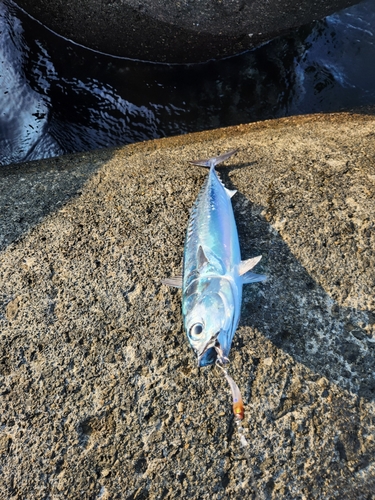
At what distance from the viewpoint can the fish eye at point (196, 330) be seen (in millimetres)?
1714

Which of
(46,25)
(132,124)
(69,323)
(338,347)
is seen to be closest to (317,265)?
(338,347)

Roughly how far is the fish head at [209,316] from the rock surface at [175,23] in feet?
10.4

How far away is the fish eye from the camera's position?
1.71 metres

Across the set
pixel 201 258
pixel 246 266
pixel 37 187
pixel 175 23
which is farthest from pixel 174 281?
pixel 175 23

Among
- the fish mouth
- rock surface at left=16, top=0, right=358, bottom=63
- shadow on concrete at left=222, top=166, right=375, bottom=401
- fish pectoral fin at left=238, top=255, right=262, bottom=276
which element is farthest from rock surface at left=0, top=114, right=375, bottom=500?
rock surface at left=16, top=0, right=358, bottom=63

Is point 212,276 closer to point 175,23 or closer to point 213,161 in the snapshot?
point 213,161

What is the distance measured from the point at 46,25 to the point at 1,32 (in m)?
0.56

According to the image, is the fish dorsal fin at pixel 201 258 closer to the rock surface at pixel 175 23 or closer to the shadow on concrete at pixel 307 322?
the shadow on concrete at pixel 307 322

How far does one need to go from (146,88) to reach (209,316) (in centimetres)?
358

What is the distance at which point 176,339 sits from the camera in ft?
7.06

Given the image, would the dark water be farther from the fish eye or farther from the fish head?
the fish eye

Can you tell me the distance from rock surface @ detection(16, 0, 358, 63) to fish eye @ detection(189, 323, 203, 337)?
3398mm

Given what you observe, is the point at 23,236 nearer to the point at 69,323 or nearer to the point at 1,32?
the point at 69,323

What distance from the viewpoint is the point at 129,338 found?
2.18 m
